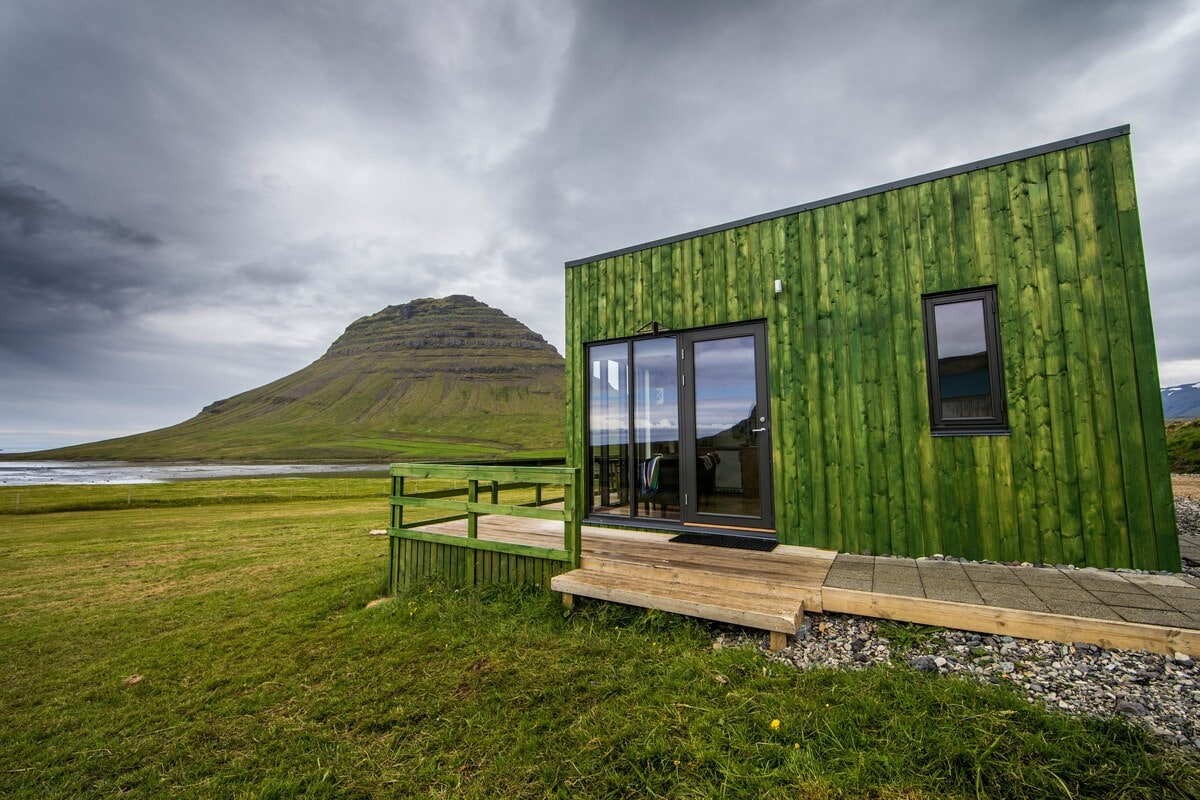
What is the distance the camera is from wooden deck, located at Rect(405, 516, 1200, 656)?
2.42 meters

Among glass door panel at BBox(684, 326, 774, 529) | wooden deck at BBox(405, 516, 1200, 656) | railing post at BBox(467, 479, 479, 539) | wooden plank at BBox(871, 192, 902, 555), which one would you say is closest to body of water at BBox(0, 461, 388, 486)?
railing post at BBox(467, 479, 479, 539)

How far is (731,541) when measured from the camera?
15.4ft

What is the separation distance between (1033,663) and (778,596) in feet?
4.12

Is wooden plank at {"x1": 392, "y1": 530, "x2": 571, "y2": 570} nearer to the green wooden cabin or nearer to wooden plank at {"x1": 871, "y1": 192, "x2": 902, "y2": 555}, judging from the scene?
the green wooden cabin

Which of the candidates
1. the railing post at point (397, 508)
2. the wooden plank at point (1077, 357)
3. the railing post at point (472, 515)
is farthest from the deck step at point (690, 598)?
the wooden plank at point (1077, 357)

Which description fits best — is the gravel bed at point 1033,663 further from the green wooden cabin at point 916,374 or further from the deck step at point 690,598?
the green wooden cabin at point 916,374

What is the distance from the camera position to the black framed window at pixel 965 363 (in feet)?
13.1

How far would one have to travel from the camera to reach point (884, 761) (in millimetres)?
1723

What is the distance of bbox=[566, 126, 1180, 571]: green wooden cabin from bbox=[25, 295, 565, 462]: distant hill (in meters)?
78.9

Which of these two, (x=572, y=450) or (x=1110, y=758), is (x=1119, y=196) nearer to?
(x=1110, y=758)

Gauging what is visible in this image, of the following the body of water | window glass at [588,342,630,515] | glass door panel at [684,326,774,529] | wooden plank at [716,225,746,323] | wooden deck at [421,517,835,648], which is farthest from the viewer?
the body of water

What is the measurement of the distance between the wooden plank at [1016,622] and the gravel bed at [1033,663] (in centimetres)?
5

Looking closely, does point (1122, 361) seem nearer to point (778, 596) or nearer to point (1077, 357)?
point (1077, 357)

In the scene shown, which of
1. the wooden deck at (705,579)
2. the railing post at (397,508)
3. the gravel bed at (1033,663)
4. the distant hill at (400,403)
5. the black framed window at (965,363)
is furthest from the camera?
the distant hill at (400,403)
